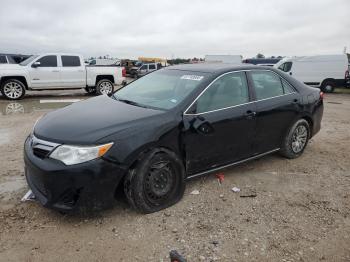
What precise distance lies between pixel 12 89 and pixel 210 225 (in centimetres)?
1137

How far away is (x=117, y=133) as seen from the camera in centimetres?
317

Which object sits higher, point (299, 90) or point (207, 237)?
point (299, 90)

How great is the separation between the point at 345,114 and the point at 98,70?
31.4 feet

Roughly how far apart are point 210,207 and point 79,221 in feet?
4.66

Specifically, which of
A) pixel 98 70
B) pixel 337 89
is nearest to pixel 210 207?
pixel 98 70

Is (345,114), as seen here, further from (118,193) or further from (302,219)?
(118,193)

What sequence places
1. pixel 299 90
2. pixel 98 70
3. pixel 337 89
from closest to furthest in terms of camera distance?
pixel 299 90, pixel 98 70, pixel 337 89

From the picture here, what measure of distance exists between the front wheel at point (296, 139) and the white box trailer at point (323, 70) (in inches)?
567

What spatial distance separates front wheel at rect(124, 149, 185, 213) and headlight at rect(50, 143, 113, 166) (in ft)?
1.33

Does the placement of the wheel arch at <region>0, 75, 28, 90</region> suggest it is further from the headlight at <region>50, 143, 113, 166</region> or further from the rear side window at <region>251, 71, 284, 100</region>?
the headlight at <region>50, 143, 113, 166</region>

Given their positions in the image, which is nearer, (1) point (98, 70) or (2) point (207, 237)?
(2) point (207, 237)

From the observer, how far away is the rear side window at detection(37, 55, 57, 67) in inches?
501

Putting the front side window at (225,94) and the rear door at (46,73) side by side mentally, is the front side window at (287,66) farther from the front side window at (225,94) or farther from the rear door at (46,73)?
the front side window at (225,94)

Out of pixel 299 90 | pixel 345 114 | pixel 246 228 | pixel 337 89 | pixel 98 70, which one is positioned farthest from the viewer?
pixel 337 89
